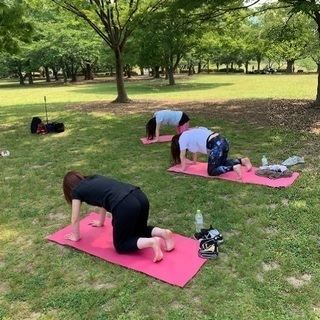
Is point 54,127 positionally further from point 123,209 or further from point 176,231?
point 123,209

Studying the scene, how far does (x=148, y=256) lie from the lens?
329cm

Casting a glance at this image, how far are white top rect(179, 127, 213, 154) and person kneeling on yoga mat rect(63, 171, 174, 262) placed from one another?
2.13 metres

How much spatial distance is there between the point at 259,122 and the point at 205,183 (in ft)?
15.5

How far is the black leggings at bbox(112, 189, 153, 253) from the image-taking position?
10.3 ft

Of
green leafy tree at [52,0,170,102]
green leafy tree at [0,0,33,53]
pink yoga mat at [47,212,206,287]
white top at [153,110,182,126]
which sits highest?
green leafy tree at [52,0,170,102]

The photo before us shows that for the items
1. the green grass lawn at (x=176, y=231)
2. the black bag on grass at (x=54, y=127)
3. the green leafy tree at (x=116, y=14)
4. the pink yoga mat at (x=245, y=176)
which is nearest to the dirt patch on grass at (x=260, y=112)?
the green grass lawn at (x=176, y=231)

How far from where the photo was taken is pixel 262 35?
12.2 meters

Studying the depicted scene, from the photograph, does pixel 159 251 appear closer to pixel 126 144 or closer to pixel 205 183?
pixel 205 183

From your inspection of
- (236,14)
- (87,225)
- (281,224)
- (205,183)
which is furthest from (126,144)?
(236,14)

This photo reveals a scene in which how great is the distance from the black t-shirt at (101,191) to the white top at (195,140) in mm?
2133

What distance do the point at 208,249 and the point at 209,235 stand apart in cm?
24

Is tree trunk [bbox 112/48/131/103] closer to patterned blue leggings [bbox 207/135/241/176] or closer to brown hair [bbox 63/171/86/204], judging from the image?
patterned blue leggings [bbox 207/135/241/176]

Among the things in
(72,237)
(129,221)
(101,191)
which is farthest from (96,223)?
(129,221)

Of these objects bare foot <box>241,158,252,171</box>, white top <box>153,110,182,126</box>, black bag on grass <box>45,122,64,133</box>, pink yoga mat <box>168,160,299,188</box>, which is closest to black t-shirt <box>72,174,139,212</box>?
pink yoga mat <box>168,160,299,188</box>
